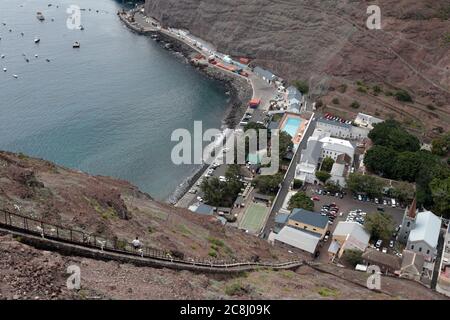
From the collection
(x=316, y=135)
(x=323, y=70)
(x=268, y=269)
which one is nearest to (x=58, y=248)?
(x=268, y=269)

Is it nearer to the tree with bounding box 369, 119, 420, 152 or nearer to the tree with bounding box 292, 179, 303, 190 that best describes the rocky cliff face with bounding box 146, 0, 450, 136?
the tree with bounding box 369, 119, 420, 152

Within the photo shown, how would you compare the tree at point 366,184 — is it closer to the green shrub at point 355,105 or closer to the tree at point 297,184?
the tree at point 297,184

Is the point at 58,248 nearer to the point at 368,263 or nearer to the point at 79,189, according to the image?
the point at 79,189

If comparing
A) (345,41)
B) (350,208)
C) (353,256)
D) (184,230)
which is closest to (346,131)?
(350,208)

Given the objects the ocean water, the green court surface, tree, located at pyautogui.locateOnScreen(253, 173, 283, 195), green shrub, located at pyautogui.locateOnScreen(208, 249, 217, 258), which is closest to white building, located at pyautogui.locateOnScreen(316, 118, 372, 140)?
tree, located at pyautogui.locateOnScreen(253, 173, 283, 195)

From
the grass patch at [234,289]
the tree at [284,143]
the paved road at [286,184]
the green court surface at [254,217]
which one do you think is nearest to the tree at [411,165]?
the paved road at [286,184]

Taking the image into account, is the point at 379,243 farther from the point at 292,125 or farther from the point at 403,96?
the point at 403,96
